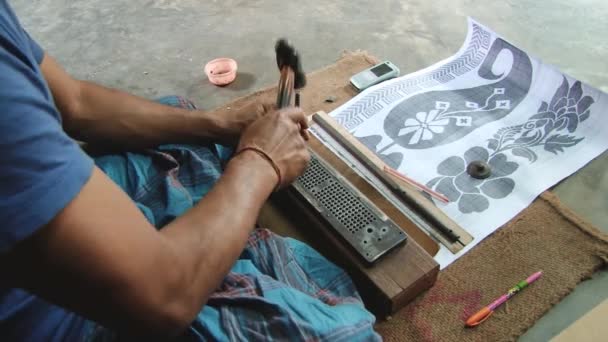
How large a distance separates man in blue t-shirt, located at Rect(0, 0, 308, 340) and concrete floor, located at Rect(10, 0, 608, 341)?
2.89 feet

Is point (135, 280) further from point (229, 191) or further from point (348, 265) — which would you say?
point (348, 265)

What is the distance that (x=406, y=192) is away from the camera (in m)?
1.04

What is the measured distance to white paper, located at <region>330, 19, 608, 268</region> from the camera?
109 cm

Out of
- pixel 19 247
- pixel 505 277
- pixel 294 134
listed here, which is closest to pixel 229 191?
pixel 294 134

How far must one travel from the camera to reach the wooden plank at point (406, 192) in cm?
96

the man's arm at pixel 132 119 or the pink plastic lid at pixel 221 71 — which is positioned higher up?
the man's arm at pixel 132 119

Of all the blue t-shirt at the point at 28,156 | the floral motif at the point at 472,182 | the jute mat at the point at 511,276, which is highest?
the blue t-shirt at the point at 28,156

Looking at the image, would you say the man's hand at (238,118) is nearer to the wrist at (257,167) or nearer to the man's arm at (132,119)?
the man's arm at (132,119)

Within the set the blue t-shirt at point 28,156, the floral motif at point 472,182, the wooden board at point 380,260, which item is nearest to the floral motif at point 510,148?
the floral motif at point 472,182

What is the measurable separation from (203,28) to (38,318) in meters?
1.46

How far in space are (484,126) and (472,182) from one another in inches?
8.1

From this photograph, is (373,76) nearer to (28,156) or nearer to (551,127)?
(551,127)

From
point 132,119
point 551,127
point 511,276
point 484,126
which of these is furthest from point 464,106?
point 132,119

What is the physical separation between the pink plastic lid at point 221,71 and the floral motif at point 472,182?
789 millimetres
